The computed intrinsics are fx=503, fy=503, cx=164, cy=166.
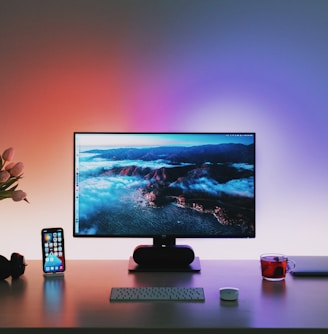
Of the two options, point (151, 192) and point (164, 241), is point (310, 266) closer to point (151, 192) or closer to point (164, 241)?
point (164, 241)

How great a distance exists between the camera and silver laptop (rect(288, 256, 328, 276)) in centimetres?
190

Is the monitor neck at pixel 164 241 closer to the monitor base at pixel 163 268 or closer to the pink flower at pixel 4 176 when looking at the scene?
the monitor base at pixel 163 268

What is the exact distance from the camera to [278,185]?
2312mm

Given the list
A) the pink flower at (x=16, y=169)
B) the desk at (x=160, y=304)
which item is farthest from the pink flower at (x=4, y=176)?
the desk at (x=160, y=304)

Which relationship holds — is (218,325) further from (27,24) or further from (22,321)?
(27,24)

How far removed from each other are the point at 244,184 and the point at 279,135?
0.41 metres

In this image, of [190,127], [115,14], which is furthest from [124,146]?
[115,14]

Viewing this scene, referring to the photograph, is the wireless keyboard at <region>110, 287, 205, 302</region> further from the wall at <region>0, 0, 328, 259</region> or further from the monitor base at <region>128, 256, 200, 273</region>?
the wall at <region>0, 0, 328, 259</region>

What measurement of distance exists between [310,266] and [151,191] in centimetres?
70

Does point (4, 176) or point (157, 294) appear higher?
point (4, 176)

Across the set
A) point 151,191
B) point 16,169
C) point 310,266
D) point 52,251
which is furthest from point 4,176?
point 310,266

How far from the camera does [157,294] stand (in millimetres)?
1619

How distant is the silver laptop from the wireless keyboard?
0.46m

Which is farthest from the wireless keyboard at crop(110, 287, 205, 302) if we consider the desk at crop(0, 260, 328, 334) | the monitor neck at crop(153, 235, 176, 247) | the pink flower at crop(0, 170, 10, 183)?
the pink flower at crop(0, 170, 10, 183)
